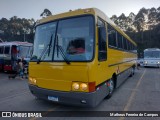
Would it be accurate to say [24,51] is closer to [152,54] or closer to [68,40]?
[68,40]

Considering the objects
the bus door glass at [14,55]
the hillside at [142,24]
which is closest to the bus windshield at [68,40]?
the bus door glass at [14,55]

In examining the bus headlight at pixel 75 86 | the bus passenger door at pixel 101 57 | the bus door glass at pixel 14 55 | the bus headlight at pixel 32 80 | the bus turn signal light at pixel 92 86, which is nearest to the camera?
the bus turn signal light at pixel 92 86

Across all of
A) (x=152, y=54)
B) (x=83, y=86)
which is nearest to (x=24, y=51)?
(x=83, y=86)

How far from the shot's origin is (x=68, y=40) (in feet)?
19.1

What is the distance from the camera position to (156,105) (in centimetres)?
717

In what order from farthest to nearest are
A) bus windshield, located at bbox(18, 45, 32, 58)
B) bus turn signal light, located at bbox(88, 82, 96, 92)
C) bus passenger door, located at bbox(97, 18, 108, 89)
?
1. bus windshield, located at bbox(18, 45, 32, 58)
2. bus passenger door, located at bbox(97, 18, 108, 89)
3. bus turn signal light, located at bbox(88, 82, 96, 92)

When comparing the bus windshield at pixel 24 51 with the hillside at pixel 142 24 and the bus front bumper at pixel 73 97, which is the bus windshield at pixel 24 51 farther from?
the hillside at pixel 142 24

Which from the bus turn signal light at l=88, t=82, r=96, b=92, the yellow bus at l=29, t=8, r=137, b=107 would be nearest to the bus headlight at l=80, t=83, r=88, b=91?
the yellow bus at l=29, t=8, r=137, b=107

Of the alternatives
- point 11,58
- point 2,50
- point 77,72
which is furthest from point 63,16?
point 2,50

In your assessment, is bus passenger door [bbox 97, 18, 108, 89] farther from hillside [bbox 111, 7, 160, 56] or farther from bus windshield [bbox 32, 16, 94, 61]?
hillside [bbox 111, 7, 160, 56]

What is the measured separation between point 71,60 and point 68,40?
662 millimetres

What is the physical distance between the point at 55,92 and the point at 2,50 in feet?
51.6

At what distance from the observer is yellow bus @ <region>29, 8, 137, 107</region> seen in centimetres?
543

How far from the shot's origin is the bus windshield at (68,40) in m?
5.55
